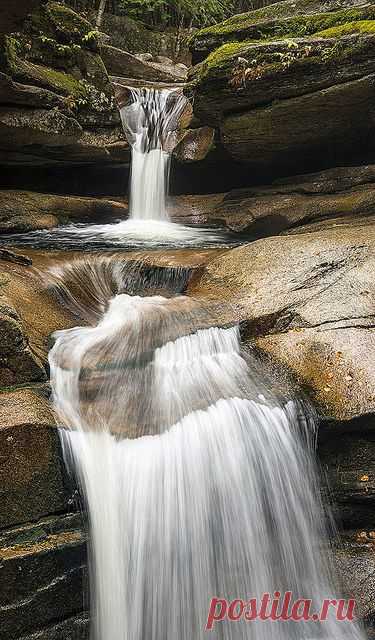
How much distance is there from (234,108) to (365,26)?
2337 millimetres

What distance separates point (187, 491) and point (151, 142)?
9552 millimetres

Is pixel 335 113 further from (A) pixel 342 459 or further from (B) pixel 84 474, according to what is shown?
(B) pixel 84 474

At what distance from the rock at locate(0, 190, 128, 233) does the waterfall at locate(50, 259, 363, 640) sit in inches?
200

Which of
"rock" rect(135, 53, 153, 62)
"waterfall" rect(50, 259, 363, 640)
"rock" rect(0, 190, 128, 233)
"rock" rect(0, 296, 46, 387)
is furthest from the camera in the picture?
"rock" rect(135, 53, 153, 62)

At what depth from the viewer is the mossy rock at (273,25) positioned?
28.6 ft

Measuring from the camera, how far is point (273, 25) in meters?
9.39

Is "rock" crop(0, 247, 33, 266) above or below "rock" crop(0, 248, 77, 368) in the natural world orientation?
above

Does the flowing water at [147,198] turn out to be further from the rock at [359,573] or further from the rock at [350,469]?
the rock at [359,573]

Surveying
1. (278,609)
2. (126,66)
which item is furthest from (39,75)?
(278,609)

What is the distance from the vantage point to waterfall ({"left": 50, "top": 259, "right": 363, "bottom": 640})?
3.33 m

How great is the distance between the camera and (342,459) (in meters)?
4.11

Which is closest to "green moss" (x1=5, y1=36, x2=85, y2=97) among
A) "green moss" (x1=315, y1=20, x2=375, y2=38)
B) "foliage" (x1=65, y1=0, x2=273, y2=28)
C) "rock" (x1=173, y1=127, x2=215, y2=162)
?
"rock" (x1=173, y1=127, x2=215, y2=162)

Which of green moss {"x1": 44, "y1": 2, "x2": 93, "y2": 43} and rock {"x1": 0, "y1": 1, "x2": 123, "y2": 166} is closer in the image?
rock {"x1": 0, "y1": 1, "x2": 123, "y2": 166}

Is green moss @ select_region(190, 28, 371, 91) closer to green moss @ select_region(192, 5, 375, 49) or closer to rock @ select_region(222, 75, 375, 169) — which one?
rock @ select_region(222, 75, 375, 169)
